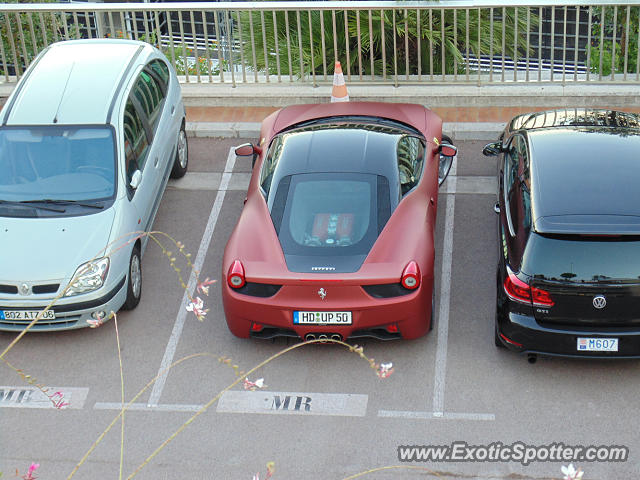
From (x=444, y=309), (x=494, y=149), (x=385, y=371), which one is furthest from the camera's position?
(x=494, y=149)

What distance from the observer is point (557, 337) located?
730cm

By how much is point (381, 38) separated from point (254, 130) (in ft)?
7.25

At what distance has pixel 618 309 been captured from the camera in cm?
707

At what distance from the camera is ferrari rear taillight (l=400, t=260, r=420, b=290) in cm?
764

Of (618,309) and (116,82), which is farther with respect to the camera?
(116,82)

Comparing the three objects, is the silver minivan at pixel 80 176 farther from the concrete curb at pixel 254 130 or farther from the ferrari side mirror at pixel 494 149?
the ferrari side mirror at pixel 494 149

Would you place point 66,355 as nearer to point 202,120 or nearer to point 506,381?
point 506,381

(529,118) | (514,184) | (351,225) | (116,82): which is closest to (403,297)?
(351,225)

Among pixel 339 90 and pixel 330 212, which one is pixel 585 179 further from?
pixel 339 90

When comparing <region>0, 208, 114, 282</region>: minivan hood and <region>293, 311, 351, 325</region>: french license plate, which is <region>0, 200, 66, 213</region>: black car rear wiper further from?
<region>293, 311, 351, 325</region>: french license plate

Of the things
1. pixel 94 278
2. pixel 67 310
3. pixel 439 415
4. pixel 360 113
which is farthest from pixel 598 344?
pixel 67 310

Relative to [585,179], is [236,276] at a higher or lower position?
lower

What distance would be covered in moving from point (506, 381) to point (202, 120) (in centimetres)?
640

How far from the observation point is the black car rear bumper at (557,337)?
23.6 ft
